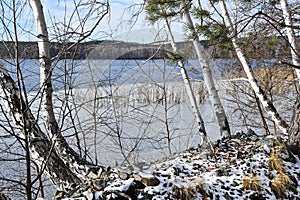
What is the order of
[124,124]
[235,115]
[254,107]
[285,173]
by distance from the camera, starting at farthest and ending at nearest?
1. [235,115]
2. [254,107]
3. [124,124]
4. [285,173]

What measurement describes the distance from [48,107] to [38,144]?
0.30 m

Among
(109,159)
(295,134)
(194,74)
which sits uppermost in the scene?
(194,74)

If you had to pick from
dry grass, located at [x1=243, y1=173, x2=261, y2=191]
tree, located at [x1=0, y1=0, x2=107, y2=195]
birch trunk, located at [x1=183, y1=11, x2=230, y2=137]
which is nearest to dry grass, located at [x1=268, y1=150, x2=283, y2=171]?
dry grass, located at [x1=243, y1=173, x2=261, y2=191]

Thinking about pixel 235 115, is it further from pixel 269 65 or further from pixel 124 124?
pixel 124 124

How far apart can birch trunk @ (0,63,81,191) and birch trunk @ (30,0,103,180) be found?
0.06 m

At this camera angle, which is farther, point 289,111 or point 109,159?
point 289,111

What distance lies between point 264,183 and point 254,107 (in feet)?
10.1

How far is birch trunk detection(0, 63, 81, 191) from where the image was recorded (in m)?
2.12

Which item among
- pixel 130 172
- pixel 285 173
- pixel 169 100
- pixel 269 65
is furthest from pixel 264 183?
pixel 269 65

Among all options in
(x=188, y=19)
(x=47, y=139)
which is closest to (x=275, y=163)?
(x=188, y=19)

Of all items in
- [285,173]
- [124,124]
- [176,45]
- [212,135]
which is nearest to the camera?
[285,173]

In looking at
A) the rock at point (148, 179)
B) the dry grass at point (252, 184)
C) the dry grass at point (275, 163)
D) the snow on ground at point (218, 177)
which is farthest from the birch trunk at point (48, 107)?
the dry grass at point (275, 163)

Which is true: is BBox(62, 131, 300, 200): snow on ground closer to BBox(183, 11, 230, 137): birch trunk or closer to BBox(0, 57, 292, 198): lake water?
BBox(183, 11, 230, 137): birch trunk

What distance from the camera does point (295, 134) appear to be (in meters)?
2.62
